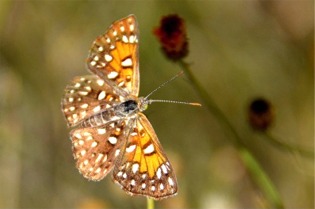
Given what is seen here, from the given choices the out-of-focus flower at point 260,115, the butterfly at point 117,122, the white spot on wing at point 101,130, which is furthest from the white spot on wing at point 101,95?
the out-of-focus flower at point 260,115

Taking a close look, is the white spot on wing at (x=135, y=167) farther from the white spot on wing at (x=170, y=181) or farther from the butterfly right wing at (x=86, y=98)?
the butterfly right wing at (x=86, y=98)

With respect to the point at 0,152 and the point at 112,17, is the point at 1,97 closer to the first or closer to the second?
the point at 0,152

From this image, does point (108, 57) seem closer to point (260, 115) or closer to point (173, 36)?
point (173, 36)

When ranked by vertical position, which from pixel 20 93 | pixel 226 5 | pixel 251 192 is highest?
pixel 20 93

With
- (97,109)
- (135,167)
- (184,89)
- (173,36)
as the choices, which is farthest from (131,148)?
(184,89)

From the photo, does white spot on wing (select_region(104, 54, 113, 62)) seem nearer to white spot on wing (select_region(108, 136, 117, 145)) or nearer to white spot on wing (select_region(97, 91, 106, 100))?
white spot on wing (select_region(97, 91, 106, 100))

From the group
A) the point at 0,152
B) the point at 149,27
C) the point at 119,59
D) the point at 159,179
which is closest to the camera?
the point at 159,179

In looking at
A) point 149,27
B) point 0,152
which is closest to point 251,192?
point 149,27
